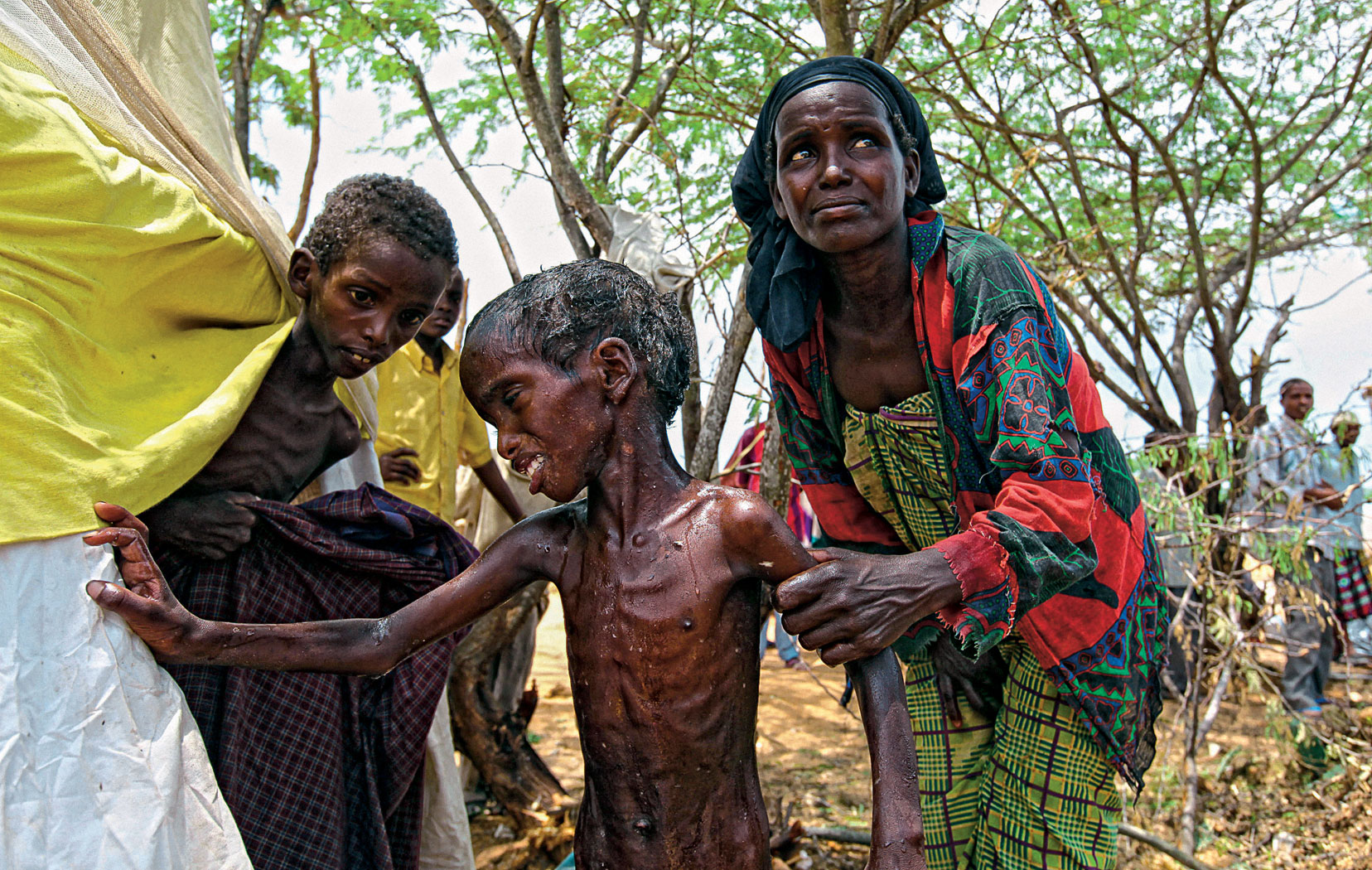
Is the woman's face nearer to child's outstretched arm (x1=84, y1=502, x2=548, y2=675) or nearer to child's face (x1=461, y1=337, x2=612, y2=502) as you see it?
child's face (x1=461, y1=337, x2=612, y2=502)

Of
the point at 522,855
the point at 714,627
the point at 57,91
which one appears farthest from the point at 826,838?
the point at 57,91

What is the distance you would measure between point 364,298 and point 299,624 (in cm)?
70

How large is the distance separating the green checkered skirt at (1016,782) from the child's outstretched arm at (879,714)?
20.8 inches

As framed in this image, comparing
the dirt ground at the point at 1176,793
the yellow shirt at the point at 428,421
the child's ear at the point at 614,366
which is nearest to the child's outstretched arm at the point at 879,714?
the child's ear at the point at 614,366

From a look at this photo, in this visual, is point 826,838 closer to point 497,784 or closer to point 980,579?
point 497,784

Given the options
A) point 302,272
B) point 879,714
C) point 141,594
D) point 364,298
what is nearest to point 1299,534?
point 879,714

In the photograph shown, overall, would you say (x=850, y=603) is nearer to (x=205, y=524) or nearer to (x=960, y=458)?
(x=960, y=458)

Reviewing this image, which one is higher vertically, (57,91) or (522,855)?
(57,91)

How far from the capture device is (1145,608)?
218cm

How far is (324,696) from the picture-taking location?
2.05m

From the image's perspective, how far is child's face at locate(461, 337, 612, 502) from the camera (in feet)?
5.54

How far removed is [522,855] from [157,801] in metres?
2.32

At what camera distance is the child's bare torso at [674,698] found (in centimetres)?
169

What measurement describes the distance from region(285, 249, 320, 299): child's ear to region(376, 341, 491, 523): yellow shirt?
1.63 m
